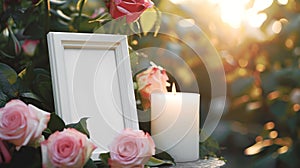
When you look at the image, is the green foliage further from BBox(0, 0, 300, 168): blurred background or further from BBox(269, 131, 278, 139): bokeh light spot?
BBox(269, 131, 278, 139): bokeh light spot

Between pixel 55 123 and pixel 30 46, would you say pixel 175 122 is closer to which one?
pixel 55 123

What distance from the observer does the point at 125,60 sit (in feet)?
2.34

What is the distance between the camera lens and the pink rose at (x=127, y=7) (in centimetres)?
68

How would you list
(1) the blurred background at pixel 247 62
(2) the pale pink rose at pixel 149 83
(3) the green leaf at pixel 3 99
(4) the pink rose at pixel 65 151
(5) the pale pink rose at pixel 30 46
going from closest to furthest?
1. (4) the pink rose at pixel 65 151
2. (3) the green leaf at pixel 3 99
3. (2) the pale pink rose at pixel 149 83
4. (5) the pale pink rose at pixel 30 46
5. (1) the blurred background at pixel 247 62

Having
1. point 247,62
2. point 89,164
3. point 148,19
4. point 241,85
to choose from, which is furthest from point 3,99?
point 247,62

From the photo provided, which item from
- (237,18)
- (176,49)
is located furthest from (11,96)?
(237,18)

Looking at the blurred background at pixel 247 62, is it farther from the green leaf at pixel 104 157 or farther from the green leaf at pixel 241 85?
the green leaf at pixel 104 157

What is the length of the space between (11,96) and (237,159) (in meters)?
0.78

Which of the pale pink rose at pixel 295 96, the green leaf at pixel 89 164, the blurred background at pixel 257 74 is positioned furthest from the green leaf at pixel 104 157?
the pale pink rose at pixel 295 96

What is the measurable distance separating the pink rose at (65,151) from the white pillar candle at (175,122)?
19 cm

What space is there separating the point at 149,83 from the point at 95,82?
0.09 metres

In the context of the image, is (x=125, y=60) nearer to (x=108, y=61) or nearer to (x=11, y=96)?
(x=108, y=61)

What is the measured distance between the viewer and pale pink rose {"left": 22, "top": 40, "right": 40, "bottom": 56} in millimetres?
850

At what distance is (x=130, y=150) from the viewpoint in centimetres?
56
